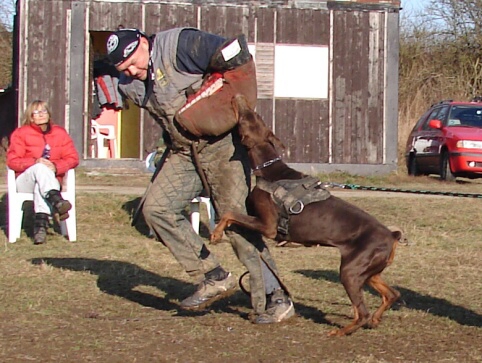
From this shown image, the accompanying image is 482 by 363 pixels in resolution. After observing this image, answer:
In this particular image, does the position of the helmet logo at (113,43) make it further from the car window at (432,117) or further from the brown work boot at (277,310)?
the car window at (432,117)

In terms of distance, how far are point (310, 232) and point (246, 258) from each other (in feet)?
1.69

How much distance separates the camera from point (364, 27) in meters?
18.1

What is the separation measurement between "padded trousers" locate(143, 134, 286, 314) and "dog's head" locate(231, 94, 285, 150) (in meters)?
0.15

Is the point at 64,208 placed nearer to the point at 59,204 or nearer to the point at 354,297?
the point at 59,204

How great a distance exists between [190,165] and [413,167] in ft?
43.5

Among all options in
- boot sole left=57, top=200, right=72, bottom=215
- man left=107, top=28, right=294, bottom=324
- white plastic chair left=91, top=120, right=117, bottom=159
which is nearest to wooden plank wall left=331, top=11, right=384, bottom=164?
white plastic chair left=91, top=120, right=117, bottom=159

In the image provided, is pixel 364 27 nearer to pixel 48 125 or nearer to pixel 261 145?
pixel 48 125

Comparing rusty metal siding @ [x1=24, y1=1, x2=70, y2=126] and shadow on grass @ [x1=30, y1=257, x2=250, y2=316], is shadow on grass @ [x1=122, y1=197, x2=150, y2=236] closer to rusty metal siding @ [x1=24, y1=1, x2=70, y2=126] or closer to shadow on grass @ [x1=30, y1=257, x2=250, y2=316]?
shadow on grass @ [x1=30, y1=257, x2=250, y2=316]

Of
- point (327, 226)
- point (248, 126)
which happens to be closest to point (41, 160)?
point (248, 126)

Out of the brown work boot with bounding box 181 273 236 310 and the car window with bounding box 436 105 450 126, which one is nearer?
the brown work boot with bounding box 181 273 236 310

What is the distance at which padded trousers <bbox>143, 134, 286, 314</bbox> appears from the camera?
5.79m

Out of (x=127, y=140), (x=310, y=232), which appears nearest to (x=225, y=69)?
(x=310, y=232)

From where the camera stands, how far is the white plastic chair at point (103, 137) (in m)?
19.0

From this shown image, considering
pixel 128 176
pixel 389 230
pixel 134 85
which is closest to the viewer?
pixel 389 230
